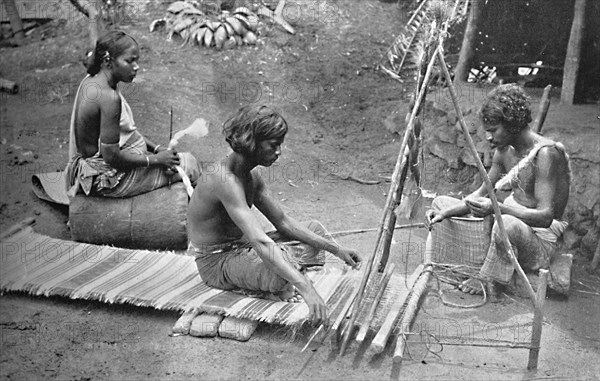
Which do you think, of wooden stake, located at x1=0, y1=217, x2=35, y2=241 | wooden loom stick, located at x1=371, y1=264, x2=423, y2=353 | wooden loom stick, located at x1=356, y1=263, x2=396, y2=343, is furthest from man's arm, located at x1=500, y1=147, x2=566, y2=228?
wooden stake, located at x1=0, y1=217, x2=35, y2=241

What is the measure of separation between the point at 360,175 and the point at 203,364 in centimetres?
387

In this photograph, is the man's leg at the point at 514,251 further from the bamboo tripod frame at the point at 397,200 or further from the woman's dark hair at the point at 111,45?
the woman's dark hair at the point at 111,45

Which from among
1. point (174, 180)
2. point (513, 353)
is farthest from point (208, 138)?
point (513, 353)

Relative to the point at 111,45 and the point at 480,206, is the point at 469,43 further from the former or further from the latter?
the point at 111,45

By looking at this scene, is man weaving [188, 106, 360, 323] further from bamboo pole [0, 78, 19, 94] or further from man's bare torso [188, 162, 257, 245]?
bamboo pole [0, 78, 19, 94]

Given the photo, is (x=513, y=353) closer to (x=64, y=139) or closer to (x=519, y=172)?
(x=519, y=172)

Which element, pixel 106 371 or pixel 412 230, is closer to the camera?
pixel 106 371

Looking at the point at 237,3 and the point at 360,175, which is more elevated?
the point at 237,3

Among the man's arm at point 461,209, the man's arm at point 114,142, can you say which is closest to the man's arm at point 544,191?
the man's arm at point 461,209

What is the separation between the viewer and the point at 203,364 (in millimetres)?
3645

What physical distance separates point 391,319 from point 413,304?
247mm

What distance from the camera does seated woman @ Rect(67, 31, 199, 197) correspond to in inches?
191

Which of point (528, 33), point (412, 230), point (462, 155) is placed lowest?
point (412, 230)

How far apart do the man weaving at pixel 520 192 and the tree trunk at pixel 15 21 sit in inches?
317
